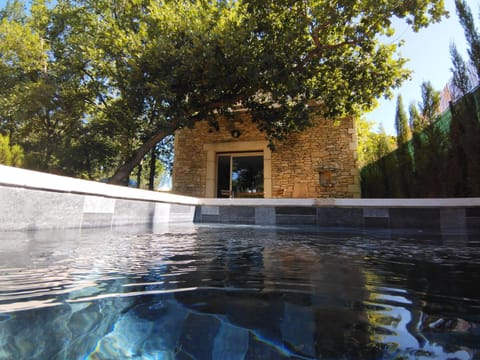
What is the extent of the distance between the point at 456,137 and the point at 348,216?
10.5 ft

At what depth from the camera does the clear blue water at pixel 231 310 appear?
1.40ft

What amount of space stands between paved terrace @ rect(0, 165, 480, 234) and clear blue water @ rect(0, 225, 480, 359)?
0.69 metres

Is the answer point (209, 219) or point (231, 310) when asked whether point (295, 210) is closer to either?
point (209, 219)

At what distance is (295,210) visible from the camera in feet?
12.9

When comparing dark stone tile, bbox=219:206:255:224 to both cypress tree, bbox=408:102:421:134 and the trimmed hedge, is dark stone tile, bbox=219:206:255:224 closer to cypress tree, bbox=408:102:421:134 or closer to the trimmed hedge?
the trimmed hedge

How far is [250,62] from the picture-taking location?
20.0ft

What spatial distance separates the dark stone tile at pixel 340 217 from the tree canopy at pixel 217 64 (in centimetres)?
386

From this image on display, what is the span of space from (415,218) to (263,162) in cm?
633

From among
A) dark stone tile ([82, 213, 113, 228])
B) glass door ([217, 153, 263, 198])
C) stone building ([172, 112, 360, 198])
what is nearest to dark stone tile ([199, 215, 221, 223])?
dark stone tile ([82, 213, 113, 228])

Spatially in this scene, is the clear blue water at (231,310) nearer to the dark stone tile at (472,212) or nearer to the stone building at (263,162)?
the dark stone tile at (472,212)

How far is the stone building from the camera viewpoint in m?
8.00

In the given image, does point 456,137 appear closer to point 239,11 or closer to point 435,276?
point 435,276

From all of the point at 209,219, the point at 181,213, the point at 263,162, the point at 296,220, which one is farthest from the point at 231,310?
the point at 263,162

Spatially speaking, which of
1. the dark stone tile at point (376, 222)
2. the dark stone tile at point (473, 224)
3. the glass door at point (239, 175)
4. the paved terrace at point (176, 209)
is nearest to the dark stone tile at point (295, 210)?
the paved terrace at point (176, 209)
